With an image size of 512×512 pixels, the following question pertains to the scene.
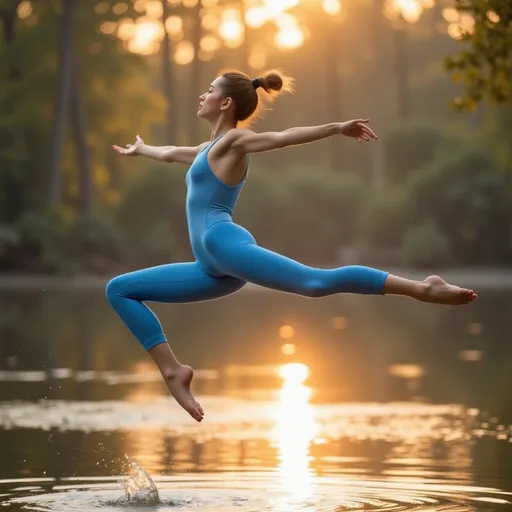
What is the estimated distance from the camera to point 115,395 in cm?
1661

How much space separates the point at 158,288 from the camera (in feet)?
29.4

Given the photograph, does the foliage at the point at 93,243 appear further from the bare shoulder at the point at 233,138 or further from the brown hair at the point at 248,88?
the bare shoulder at the point at 233,138

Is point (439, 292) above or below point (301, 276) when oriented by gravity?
below

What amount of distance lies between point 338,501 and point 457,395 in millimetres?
7402

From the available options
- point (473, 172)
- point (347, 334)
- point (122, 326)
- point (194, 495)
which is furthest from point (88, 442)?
point (473, 172)

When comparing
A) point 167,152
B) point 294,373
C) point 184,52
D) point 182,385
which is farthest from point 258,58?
point 182,385

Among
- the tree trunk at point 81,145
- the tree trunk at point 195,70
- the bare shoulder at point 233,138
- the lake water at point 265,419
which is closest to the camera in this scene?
the bare shoulder at point 233,138

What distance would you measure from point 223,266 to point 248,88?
1.10 meters

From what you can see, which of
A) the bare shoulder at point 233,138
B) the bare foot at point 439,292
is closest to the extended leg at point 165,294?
the bare shoulder at point 233,138

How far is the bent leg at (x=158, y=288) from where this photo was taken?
8.95 m

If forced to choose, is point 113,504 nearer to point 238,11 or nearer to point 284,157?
point 238,11

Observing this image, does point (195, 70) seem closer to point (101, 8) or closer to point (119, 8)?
point (119, 8)

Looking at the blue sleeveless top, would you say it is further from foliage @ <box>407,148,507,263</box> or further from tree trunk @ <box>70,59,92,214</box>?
tree trunk @ <box>70,59,92,214</box>

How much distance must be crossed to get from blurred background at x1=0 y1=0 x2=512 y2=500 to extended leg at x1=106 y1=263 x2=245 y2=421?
2.12 meters
